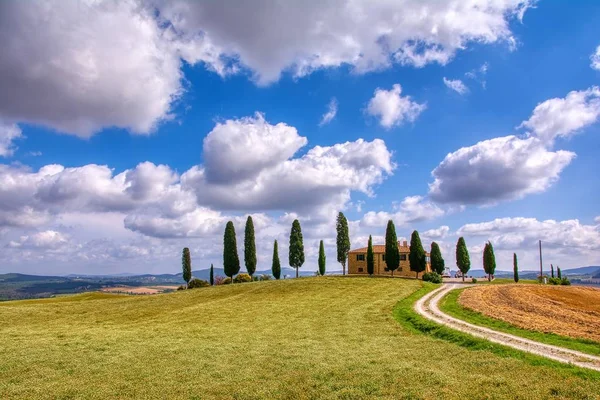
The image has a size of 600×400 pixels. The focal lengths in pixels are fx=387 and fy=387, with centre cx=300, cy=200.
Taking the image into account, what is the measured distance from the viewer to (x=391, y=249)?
283ft

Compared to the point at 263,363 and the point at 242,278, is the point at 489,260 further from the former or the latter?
the point at 263,363

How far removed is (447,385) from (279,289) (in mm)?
45997

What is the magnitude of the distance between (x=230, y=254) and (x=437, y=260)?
47.6 metres

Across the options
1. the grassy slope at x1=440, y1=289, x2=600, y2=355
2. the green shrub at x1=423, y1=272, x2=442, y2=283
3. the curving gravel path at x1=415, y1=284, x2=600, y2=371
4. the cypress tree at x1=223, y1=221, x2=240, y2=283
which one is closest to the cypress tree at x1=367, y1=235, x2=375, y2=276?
the green shrub at x1=423, y1=272, x2=442, y2=283

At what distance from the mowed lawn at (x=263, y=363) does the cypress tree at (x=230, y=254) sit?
4720 centimetres

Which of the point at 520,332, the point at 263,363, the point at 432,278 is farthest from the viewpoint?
the point at 432,278

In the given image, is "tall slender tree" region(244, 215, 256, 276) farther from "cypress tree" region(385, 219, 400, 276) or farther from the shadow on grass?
the shadow on grass

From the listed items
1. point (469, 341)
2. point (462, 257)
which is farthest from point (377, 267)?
point (469, 341)

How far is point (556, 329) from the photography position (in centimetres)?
2441

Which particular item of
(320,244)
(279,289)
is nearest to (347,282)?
(279,289)

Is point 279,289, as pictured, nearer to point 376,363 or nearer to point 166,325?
point 166,325

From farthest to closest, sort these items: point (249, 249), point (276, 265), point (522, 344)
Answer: point (276, 265) < point (249, 249) < point (522, 344)

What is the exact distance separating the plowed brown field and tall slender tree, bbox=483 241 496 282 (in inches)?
1558

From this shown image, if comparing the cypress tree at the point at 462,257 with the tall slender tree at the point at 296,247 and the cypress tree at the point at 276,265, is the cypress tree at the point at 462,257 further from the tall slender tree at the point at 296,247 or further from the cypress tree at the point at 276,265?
the cypress tree at the point at 276,265
